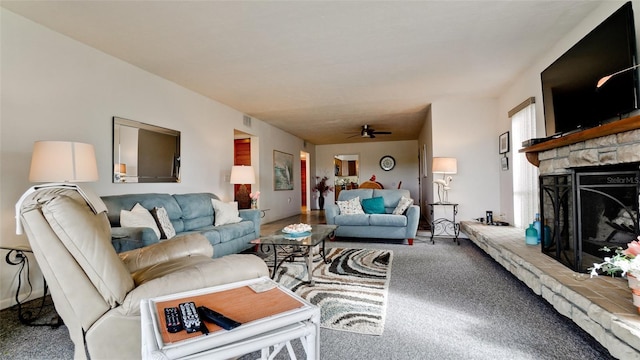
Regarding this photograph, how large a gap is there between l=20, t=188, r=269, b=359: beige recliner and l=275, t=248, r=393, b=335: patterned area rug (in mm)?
1111

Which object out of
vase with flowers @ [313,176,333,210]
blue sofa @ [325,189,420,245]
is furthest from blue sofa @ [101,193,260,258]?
vase with flowers @ [313,176,333,210]

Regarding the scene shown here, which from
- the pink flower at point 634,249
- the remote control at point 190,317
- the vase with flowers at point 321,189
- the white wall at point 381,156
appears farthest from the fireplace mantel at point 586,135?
the vase with flowers at point 321,189

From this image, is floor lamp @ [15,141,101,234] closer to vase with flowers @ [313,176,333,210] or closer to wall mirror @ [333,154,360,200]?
vase with flowers @ [313,176,333,210]

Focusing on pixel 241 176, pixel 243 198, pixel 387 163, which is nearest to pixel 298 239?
pixel 241 176

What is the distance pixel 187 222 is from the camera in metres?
3.74

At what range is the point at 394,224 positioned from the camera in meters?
4.64

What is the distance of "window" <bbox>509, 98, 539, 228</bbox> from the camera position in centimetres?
366

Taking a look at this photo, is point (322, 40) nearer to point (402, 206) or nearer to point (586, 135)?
point (586, 135)

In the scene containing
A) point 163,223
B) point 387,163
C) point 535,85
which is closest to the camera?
point 163,223

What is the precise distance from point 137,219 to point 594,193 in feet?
12.9

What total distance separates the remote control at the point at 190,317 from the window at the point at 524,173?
160 inches

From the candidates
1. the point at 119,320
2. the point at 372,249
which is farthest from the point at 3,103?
the point at 372,249

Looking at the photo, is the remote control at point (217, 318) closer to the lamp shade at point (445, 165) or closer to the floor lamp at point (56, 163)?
the floor lamp at point (56, 163)

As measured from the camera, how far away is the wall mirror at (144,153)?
3.42 meters
